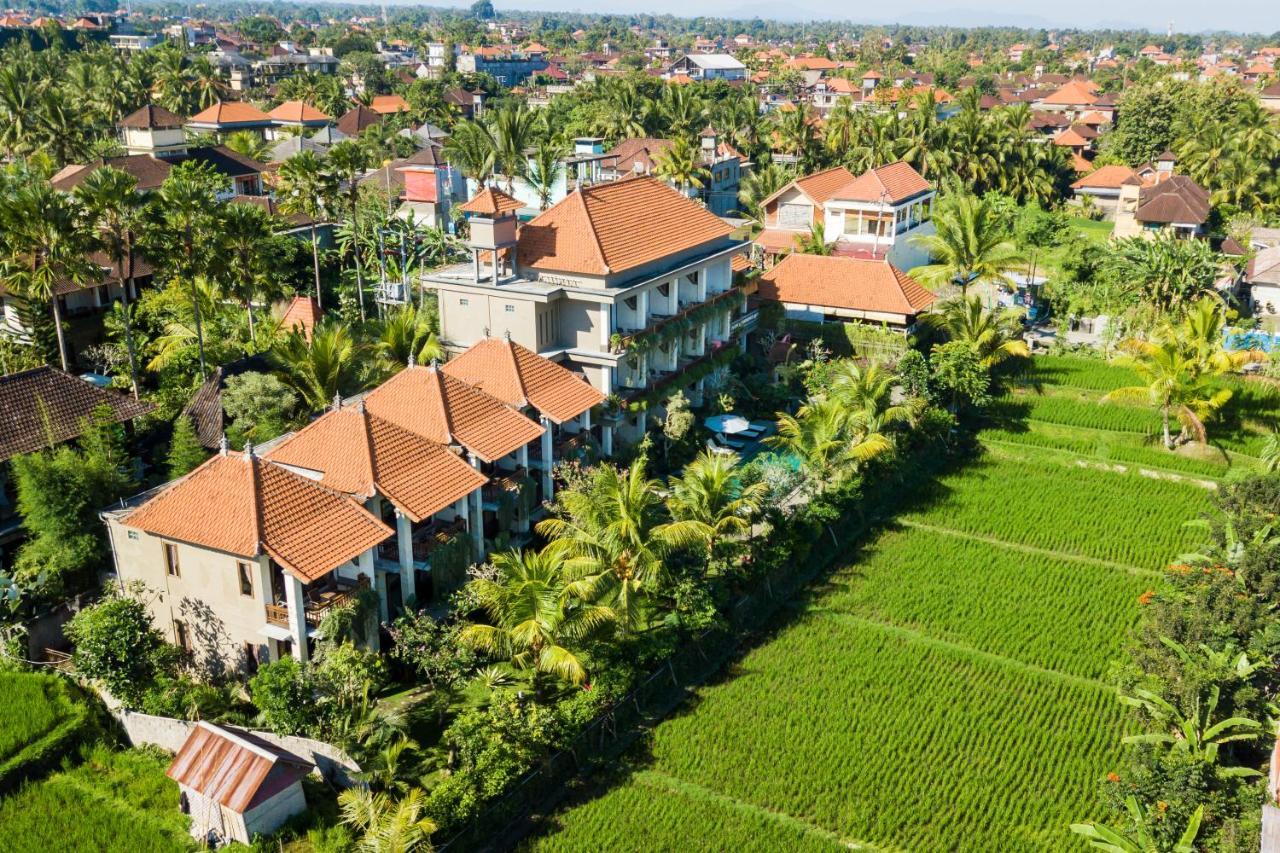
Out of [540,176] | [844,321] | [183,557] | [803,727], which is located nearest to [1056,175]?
[844,321]

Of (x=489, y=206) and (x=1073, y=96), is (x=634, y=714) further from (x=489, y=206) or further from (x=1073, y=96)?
(x=1073, y=96)

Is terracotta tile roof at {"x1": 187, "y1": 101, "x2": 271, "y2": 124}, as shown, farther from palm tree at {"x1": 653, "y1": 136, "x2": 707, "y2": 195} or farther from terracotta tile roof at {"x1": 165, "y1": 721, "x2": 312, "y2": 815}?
terracotta tile roof at {"x1": 165, "y1": 721, "x2": 312, "y2": 815}

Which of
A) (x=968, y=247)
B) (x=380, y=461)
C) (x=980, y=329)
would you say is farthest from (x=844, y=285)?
(x=380, y=461)

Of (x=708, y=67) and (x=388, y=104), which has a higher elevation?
(x=708, y=67)

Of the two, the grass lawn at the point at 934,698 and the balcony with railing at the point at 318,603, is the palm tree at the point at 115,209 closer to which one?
the balcony with railing at the point at 318,603

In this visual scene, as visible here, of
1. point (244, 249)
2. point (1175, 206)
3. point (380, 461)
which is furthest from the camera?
point (1175, 206)

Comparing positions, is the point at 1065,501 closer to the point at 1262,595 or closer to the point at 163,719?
the point at 1262,595
